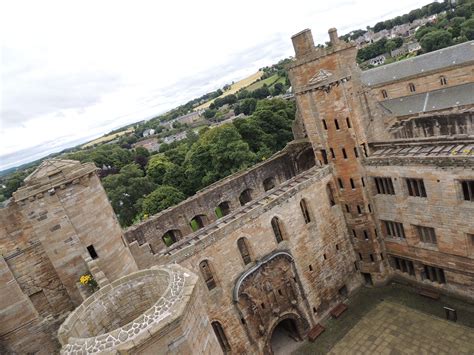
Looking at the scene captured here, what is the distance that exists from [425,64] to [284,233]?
29.6 m

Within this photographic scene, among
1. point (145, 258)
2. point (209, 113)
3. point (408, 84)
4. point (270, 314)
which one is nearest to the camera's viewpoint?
point (145, 258)

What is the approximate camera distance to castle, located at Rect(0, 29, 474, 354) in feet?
40.5

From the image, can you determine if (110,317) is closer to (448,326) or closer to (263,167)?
(448,326)

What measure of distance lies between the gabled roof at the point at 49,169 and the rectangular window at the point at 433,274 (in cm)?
2125

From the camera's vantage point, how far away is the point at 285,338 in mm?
22141

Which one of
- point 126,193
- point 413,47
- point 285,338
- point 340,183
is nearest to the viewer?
point 285,338

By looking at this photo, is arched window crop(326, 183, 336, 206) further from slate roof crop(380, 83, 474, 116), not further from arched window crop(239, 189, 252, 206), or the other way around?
slate roof crop(380, 83, 474, 116)

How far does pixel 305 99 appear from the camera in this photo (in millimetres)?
22703

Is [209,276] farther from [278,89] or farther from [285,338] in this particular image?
[278,89]

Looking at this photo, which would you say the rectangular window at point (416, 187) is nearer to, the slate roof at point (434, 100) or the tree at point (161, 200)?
the slate roof at point (434, 100)

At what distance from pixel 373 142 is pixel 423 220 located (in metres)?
5.70

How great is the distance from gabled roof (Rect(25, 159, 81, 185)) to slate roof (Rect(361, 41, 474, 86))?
38.5m

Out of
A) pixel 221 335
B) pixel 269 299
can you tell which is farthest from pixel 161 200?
pixel 221 335

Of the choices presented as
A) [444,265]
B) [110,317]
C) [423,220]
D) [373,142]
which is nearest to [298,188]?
[373,142]
